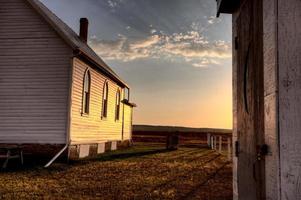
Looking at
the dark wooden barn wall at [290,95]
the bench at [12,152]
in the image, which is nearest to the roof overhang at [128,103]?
the bench at [12,152]

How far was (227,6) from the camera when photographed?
4332 mm

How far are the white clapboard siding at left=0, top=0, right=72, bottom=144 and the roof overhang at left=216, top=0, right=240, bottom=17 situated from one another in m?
11.7

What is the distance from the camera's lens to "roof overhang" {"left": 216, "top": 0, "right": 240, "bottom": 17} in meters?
4.18

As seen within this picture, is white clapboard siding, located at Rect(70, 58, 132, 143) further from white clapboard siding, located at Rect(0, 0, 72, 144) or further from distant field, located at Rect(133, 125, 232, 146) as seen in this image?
distant field, located at Rect(133, 125, 232, 146)

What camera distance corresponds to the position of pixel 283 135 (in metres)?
2.35

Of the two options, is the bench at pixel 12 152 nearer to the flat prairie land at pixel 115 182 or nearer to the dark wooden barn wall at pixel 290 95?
the flat prairie land at pixel 115 182

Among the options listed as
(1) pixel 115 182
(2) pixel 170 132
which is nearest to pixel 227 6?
(1) pixel 115 182

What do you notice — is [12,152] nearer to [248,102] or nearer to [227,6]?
[227,6]

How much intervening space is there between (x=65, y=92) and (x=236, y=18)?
12052 millimetres

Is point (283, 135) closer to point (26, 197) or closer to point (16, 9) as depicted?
point (26, 197)

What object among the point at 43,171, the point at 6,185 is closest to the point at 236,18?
the point at 6,185

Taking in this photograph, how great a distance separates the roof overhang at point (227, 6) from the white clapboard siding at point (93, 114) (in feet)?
38.7

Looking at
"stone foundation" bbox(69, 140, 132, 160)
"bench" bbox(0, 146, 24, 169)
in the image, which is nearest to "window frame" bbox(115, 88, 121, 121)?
"stone foundation" bbox(69, 140, 132, 160)

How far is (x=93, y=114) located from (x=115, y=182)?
8.57 m
